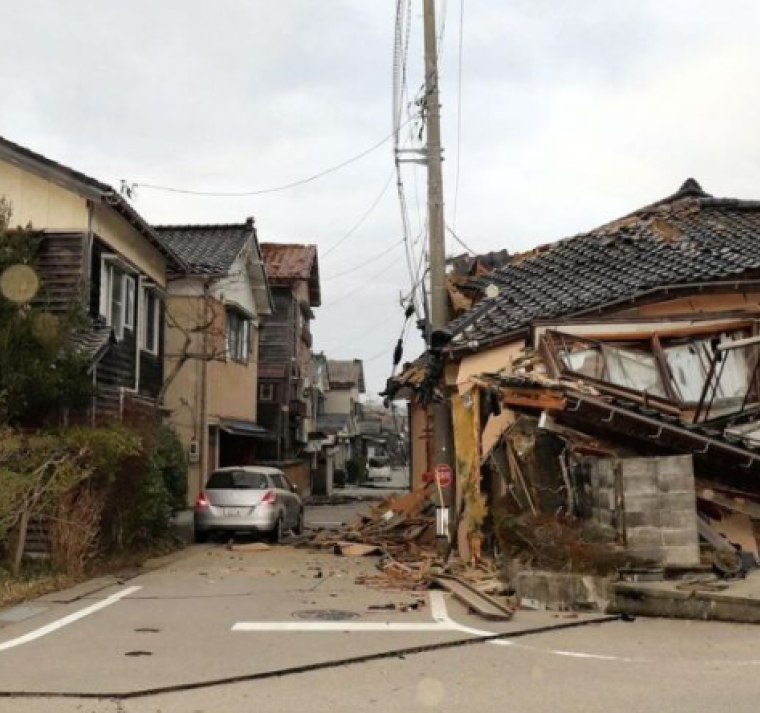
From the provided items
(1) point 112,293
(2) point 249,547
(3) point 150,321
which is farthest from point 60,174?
(2) point 249,547

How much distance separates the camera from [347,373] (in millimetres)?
71875

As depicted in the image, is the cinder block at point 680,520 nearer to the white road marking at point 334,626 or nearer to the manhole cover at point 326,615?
the white road marking at point 334,626

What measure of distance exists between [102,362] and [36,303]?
11.8 ft

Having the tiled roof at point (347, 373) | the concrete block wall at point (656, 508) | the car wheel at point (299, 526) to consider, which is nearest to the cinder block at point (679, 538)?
the concrete block wall at point (656, 508)

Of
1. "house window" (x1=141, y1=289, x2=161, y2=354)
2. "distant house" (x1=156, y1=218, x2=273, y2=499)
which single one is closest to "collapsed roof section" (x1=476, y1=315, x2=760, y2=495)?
"distant house" (x1=156, y1=218, x2=273, y2=499)

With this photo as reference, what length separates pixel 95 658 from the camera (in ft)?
23.8

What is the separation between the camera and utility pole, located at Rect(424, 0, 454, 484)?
1409 centimetres

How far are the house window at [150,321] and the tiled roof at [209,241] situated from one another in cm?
281

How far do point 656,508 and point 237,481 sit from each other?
32.6ft

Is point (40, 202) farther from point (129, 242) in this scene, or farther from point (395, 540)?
point (395, 540)

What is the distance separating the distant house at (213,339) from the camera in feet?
77.3

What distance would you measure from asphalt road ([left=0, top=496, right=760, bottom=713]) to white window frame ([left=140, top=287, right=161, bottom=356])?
10107 millimetres

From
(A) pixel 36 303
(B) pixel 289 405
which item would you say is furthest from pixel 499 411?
(B) pixel 289 405

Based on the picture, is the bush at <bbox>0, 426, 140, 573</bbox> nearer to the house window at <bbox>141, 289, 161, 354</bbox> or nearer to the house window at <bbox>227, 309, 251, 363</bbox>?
the house window at <bbox>141, 289, 161, 354</bbox>
